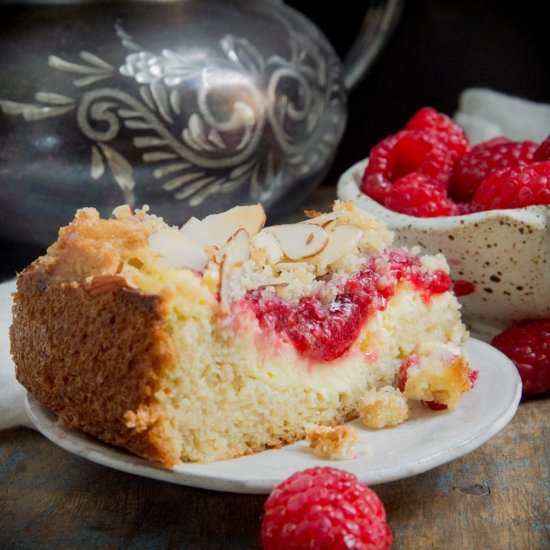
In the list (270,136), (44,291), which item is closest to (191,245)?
(44,291)

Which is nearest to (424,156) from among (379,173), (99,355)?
(379,173)

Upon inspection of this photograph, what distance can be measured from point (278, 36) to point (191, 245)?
1.35 metres

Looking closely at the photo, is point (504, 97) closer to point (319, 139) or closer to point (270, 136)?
point (319, 139)

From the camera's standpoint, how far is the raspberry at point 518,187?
191cm

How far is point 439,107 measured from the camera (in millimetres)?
3588

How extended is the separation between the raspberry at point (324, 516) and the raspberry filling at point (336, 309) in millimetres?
314

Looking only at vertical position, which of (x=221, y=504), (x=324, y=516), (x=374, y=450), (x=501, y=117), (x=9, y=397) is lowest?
(x=501, y=117)

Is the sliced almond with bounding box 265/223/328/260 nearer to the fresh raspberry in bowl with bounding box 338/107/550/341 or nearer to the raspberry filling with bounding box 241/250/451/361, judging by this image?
the raspberry filling with bounding box 241/250/451/361

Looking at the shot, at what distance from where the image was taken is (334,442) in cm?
145

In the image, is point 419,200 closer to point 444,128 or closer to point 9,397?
point 444,128

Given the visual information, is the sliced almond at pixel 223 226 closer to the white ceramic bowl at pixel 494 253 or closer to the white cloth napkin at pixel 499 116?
the white ceramic bowl at pixel 494 253

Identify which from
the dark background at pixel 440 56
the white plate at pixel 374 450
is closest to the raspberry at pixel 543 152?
the white plate at pixel 374 450

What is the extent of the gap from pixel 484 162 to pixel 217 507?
1028mm

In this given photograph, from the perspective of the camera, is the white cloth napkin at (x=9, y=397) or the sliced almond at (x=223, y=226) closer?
the sliced almond at (x=223, y=226)
